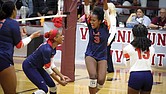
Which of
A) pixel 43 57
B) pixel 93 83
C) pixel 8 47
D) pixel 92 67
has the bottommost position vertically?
pixel 93 83

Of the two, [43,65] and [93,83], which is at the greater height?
[43,65]

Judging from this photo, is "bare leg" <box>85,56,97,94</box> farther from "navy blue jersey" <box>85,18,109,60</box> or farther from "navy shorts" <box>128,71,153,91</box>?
"navy shorts" <box>128,71,153,91</box>

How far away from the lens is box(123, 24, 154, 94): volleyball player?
7.26 meters

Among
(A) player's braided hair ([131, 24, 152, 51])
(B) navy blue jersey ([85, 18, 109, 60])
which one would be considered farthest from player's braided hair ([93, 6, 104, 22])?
(A) player's braided hair ([131, 24, 152, 51])

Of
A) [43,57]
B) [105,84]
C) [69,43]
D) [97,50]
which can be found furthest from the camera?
[105,84]

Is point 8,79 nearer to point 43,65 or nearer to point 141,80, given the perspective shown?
point 43,65

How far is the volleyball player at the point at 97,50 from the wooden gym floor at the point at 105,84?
1.85 m

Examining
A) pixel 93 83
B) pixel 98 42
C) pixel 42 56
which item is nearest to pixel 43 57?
pixel 42 56

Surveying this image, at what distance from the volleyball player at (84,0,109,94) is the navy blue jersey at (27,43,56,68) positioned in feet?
4.26

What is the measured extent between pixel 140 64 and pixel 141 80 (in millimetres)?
259

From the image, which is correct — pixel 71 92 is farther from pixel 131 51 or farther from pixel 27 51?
pixel 27 51

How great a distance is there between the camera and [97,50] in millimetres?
9492

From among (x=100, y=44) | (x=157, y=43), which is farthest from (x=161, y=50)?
(x=100, y=44)

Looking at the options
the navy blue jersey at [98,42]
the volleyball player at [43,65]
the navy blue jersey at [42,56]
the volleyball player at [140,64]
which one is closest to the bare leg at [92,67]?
the navy blue jersey at [98,42]
